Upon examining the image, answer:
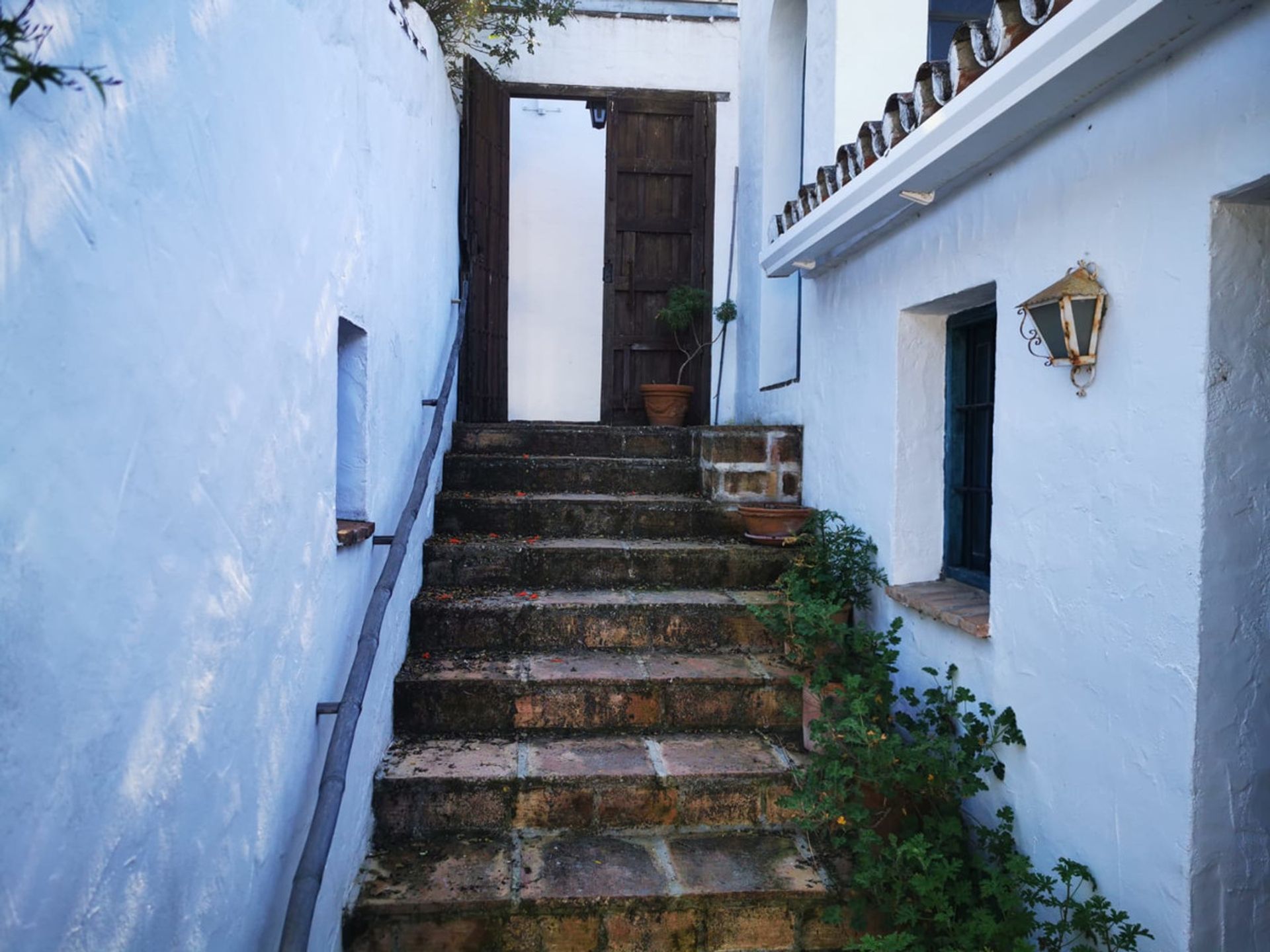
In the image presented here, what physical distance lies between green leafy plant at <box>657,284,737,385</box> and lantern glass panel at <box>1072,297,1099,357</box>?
175 inches

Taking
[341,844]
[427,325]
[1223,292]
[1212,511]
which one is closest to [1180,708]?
[1212,511]

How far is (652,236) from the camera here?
276 inches

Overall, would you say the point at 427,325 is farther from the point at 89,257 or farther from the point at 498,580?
the point at 89,257

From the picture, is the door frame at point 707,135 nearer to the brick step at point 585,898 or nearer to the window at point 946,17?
the window at point 946,17

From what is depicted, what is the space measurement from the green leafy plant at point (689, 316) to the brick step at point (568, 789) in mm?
4015

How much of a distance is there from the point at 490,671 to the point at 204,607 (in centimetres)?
207

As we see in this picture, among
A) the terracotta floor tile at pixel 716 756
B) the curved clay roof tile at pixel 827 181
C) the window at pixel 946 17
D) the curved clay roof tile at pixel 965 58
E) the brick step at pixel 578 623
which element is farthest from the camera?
the window at pixel 946 17

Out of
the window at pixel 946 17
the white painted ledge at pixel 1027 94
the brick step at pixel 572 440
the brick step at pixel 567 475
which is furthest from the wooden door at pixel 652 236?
the white painted ledge at pixel 1027 94

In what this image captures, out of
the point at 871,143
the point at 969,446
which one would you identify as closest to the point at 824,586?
the point at 969,446

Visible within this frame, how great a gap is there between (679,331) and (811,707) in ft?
13.4

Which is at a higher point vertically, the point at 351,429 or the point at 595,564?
the point at 351,429

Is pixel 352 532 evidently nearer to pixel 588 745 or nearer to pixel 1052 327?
pixel 588 745

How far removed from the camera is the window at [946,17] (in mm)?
4730

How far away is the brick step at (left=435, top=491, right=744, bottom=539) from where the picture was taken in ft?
15.6
